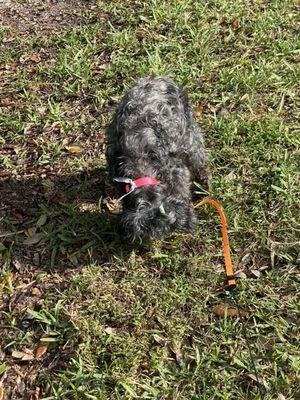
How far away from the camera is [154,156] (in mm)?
4246

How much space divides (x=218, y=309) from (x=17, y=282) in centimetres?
191

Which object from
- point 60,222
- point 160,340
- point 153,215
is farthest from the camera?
point 60,222

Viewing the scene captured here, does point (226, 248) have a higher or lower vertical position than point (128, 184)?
lower

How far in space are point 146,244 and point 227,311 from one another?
0.99 metres

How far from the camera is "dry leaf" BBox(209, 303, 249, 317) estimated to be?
4.21 m

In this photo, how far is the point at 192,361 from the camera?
403 centimetres

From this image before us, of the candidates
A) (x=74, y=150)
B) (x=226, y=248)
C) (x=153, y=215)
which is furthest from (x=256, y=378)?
(x=74, y=150)

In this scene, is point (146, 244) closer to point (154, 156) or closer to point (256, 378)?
point (154, 156)

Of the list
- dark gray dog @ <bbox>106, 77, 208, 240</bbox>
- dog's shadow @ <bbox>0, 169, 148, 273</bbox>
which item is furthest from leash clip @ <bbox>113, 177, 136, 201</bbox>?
dog's shadow @ <bbox>0, 169, 148, 273</bbox>

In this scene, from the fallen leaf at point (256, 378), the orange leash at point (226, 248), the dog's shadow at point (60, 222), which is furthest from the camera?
the dog's shadow at point (60, 222)

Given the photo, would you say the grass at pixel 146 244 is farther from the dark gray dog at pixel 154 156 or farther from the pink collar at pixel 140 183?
the pink collar at pixel 140 183

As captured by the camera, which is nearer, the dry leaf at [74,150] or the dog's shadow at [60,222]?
the dog's shadow at [60,222]

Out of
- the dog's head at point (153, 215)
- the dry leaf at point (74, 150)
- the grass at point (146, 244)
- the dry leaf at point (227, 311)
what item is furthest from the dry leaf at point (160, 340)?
the dry leaf at point (74, 150)

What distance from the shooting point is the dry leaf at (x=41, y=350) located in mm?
4188
